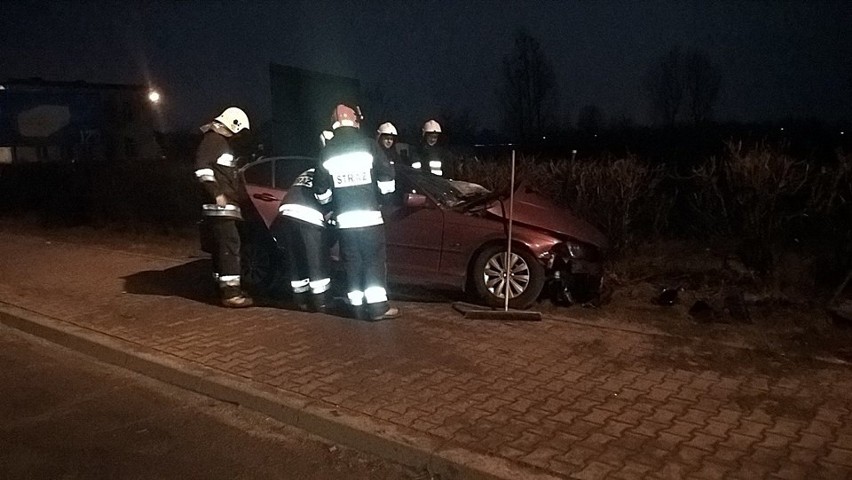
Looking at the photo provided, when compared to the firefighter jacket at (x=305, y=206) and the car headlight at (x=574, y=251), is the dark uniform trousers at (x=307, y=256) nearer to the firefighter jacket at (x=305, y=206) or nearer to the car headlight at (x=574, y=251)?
the firefighter jacket at (x=305, y=206)

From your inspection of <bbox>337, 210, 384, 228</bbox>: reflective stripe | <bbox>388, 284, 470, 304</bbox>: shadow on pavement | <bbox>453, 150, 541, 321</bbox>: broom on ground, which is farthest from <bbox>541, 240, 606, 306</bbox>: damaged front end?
<bbox>337, 210, 384, 228</bbox>: reflective stripe

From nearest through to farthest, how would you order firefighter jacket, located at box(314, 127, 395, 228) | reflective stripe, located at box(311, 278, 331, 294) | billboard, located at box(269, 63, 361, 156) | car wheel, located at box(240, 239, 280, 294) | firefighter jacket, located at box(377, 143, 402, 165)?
1. firefighter jacket, located at box(314, 127, 395, 228)
2. reflective stripe, located at box(311, 278, 331, 294)
3. car wheel, located at box(240, 239, 280, 294)
4. firefighter jacket, located at box(377, 143, 402, 165)
5. billboard, located at box(269, 63, 361, 156)

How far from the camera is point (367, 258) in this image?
706 centimetres

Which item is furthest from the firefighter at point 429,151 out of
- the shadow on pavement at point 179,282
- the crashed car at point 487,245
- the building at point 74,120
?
the building at point 74,120

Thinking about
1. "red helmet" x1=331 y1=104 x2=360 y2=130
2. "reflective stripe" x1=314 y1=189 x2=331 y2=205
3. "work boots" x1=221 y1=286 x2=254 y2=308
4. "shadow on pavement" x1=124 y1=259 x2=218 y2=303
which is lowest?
"shadow on pavement" x1=124 y1=259 x2=218 y2=303

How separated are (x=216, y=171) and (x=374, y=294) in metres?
2.03

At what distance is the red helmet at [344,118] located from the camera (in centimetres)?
703

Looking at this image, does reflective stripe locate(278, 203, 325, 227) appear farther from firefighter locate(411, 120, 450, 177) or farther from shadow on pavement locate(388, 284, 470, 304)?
firefighter locate(411, 120, 450, 177)

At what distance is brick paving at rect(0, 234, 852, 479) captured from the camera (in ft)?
14.0

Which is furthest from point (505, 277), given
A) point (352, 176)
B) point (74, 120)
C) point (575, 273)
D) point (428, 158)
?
point (74, 120)

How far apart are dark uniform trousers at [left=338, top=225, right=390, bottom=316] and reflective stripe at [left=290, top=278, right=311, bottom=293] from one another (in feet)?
1.98

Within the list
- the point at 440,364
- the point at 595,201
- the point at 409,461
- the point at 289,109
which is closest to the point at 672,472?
the point at 409,461

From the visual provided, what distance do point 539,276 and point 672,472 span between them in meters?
3.36

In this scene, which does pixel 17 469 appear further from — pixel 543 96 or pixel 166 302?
pixel 543 96
